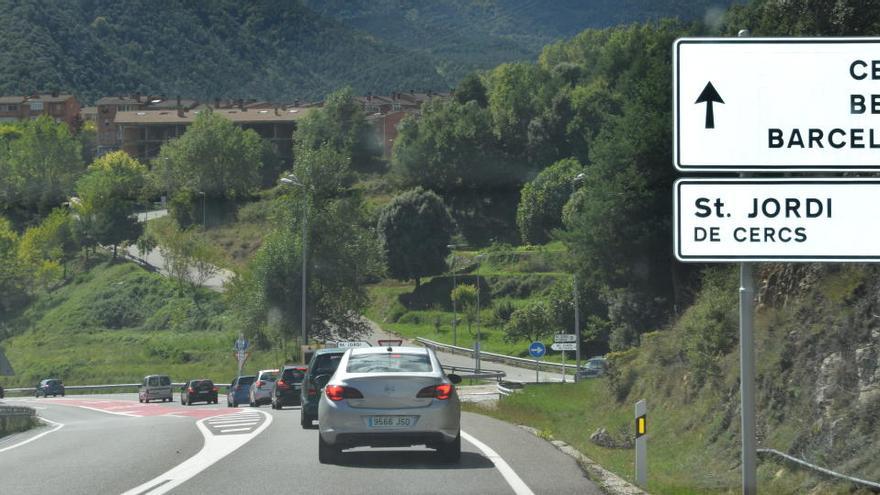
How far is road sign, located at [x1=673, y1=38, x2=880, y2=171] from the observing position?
31.1 feet

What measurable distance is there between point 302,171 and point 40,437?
69.0 metres

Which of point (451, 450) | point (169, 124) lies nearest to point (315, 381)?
point (451, 450)

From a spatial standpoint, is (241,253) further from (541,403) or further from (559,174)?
(541,403)

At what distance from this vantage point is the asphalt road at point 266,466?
1456 centimetres

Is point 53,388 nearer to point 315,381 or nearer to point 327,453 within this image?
point 315,381

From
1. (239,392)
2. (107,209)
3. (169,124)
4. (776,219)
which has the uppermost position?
(169,124)

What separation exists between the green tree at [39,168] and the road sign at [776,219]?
151 metres

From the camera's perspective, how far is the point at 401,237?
106750mm

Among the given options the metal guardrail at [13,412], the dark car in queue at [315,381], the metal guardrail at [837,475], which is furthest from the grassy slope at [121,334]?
the metal guardrail at [837,475]

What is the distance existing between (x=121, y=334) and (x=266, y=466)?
8820cm

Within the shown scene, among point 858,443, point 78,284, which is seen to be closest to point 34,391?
point 78,284

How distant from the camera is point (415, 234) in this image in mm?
106375

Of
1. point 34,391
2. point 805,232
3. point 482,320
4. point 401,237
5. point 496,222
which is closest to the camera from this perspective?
point 805,232

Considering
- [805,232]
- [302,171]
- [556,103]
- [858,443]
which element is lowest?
[858,443]
